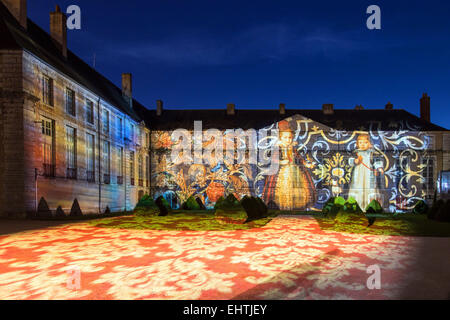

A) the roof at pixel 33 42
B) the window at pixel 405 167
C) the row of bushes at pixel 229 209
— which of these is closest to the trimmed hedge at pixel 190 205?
the row of bushes at pixel 229 209

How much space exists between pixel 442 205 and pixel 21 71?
2101 cm

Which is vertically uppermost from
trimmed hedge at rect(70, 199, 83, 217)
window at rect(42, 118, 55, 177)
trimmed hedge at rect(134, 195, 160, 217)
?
window at rect(42, 118, 55, 177)

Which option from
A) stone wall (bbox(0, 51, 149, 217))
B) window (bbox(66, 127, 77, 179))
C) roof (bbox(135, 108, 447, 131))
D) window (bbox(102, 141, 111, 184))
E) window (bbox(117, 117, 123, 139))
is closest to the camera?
stone wall (bbox(0, 51, 149, 217))

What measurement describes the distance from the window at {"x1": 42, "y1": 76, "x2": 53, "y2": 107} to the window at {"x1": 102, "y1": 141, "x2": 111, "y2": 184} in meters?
5.89

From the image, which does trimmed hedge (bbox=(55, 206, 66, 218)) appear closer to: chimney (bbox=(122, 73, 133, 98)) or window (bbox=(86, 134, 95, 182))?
window (bbox=(86, 134, 95, 182))

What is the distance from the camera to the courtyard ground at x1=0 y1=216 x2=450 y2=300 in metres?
3.77

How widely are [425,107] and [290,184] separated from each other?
61.8ft

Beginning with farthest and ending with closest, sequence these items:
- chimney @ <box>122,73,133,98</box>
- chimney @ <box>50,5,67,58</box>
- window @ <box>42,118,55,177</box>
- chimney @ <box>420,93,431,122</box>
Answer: chimney @ <box>420,93,431,122</box> → chimney @ <box>122,73,133,98</box> → chimney @ <box>50,5,67,58</box> → window @ <box>42,118,55,177</box>

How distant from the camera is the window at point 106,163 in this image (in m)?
21.4

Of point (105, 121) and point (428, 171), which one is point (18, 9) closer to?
point (105, 121)

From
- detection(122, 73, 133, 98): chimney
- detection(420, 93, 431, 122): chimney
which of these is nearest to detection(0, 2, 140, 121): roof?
detection(122, 73, 133, 98): chimney

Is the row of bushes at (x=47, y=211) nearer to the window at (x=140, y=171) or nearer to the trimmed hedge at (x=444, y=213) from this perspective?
the window at (x=140, y=171)

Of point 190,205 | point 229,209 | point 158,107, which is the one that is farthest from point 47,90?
point 158,107
